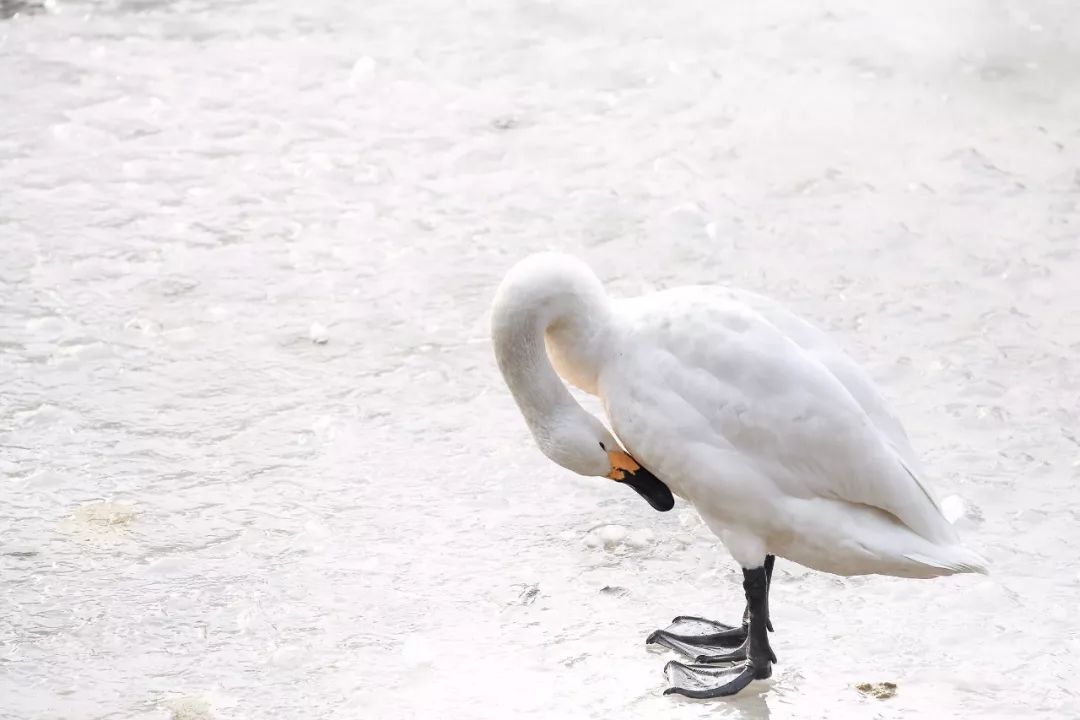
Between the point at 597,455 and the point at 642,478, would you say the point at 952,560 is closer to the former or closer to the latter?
the point at 642,478

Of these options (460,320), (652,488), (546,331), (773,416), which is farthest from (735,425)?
(460,320)

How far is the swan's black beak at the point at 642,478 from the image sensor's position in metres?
3.89

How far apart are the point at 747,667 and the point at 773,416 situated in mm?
696

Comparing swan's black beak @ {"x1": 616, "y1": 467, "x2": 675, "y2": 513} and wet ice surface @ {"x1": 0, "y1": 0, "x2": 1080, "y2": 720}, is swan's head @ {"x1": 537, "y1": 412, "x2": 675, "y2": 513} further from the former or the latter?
wet ice surface @ {"x1": 0, "y1": 0, "x2": 1080, "y2": 720}

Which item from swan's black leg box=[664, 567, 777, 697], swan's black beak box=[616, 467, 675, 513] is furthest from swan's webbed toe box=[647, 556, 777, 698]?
swan's black beak box=[616, 467, 675, 513]

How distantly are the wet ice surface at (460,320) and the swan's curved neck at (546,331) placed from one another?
2.17 feet

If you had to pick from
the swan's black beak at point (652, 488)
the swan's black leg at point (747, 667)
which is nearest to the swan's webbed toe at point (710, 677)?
the swan's black leg at point (747, 667)

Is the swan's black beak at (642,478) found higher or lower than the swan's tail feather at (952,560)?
higher

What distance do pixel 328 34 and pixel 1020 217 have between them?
157 inches

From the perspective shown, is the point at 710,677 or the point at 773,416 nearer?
the point at 773,416

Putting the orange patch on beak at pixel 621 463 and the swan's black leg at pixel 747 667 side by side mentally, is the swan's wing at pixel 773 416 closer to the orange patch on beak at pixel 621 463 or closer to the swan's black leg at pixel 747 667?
the orange patch on beak at pixel 621 463

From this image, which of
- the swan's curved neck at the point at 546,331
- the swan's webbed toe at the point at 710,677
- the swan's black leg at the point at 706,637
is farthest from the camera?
the swan's black leg at the point at 706,637

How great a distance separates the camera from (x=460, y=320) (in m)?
5.81

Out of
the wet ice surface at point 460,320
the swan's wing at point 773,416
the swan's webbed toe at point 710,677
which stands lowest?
the swan's webbed toe at point 710,677
